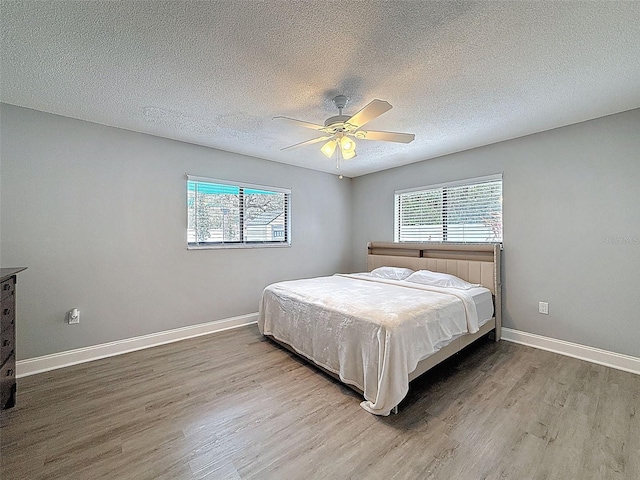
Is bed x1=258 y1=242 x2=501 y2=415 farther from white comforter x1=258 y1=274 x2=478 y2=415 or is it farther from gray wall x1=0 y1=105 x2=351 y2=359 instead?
gray wall x1=0 y1=105 x2=351 y2=359

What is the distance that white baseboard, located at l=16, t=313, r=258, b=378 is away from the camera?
8.51ft

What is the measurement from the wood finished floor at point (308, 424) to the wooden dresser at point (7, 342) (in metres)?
0.15

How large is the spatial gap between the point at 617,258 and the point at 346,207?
12.3ft

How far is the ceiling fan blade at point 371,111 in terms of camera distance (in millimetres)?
1826

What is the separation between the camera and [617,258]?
270cm

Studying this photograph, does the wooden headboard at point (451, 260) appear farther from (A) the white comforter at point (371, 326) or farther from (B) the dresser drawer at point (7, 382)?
(B) the dresser drawer at point (7, 382)

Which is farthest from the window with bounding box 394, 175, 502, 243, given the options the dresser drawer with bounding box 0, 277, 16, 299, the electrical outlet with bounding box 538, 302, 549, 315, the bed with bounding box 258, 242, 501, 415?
the dresser drawer with bounding box 0, 277, 16, 299

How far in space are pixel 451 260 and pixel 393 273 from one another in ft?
2.64

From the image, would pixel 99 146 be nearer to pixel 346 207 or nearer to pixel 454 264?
pixel 346 207

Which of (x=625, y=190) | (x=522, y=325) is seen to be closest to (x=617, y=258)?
(x=625, y=190)

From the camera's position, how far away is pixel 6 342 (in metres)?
1.92

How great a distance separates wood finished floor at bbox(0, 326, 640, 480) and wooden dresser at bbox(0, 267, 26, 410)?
5.9 inches

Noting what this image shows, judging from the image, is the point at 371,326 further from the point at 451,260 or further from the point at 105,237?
the point at 105,237

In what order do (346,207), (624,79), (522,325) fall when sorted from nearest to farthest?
(624,79)
(522,325)
(346,207)
